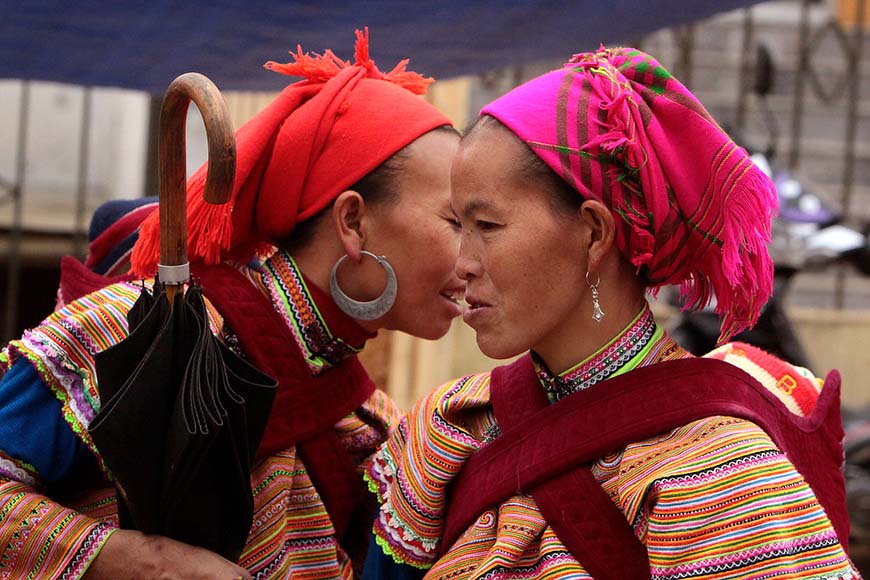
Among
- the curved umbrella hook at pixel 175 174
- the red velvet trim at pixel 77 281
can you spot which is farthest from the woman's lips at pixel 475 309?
the red velvet trim at pixel 77 281

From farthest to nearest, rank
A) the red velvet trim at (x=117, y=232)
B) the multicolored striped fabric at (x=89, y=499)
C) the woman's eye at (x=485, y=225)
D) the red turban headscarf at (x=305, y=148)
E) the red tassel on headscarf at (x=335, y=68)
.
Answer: the red velvet trim at (x=117, y=232) < the red tassel on headscarf at (x=335, y=68) < the red turban headscarf at (x=305, y=148) < the multicolored striped fabric at (x=89, y=499) < the woman's eye at (x=485, y=225)

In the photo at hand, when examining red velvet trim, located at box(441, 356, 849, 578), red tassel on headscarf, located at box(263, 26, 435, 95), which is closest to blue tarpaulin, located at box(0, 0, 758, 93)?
red tassel on headscarf, located at box(263, 26, 435, 95)

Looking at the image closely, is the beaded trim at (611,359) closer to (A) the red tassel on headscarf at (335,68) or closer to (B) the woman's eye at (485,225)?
(B) the woman's eye at (485,225)

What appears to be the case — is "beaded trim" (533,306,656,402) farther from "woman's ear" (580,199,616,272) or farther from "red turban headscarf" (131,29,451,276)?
"red turban headscarf" (131,29,451,276)

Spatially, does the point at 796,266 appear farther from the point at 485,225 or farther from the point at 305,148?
the point at 485,225

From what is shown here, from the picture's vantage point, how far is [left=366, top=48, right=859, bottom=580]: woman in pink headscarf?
1.93 meters

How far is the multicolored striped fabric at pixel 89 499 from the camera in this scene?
229cm

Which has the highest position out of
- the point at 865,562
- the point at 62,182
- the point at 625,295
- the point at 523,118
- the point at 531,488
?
the point at 523,118

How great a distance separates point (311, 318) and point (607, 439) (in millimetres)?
845

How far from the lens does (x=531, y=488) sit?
208 cm

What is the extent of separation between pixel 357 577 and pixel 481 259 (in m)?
0.98

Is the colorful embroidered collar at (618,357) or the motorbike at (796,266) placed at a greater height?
the colorful embroidered collar at (618,357)

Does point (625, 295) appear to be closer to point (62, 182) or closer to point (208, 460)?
point (208, 460)

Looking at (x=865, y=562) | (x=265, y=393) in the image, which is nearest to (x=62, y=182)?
(x=865, y=562)
